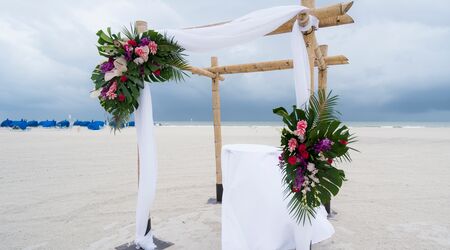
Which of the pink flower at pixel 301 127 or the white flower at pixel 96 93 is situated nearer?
the pink flower at pixel 301 127

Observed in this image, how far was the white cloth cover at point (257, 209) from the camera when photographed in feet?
9.53

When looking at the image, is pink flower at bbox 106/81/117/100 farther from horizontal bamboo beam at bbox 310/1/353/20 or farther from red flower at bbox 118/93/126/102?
horizontal bamboo beam at bbox 310/1/353/20

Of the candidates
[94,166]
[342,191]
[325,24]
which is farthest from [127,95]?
[94,166]

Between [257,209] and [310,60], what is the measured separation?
161 centimetres

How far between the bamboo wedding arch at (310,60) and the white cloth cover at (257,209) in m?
0.95

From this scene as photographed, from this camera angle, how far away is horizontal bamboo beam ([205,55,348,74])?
431 centimetres

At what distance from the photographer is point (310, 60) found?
278 centimetres

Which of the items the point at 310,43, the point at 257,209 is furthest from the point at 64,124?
the point at 310,43

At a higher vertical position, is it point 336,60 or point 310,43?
point 336,60

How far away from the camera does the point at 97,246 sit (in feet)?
10.6

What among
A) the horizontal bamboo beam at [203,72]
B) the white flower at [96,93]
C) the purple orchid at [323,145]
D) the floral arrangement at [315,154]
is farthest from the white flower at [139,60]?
the purple orchid at [323,145]

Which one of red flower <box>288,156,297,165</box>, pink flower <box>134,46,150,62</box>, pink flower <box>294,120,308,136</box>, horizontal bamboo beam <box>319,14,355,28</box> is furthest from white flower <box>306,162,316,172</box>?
pink flower <box>134,46,150,62</box>

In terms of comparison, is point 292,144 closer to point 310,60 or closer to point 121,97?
point 310,60

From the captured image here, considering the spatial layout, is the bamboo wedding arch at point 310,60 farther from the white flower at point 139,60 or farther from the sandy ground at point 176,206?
the sandy ground at point 176,206
